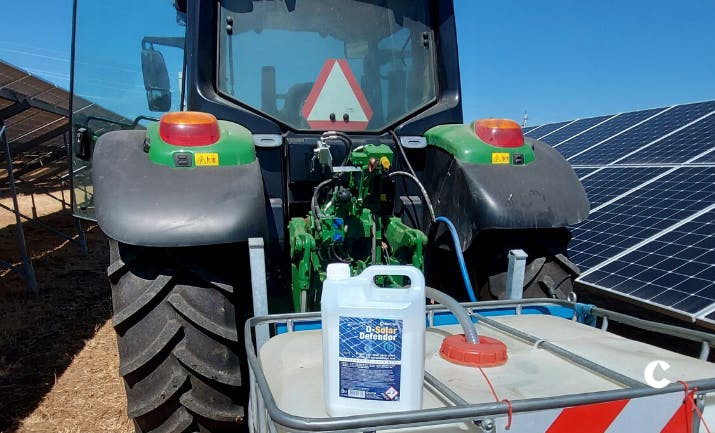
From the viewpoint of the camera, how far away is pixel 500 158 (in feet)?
8.43

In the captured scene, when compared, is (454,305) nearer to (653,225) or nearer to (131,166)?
(131,166)

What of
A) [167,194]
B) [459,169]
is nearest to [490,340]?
[459,169]

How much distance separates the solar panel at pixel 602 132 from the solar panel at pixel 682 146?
1.35 m

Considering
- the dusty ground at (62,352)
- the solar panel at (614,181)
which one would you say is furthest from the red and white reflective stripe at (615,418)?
the solar panel at (614,181)

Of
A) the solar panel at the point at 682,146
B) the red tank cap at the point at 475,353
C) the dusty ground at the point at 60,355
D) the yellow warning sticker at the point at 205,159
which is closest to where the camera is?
the red tank cap at the point at 475,353

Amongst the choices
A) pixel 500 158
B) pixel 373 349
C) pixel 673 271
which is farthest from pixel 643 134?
pixel 373 349

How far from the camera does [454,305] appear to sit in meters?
1.63

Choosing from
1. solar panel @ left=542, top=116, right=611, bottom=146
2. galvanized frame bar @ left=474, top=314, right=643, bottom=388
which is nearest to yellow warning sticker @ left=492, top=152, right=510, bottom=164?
galvanized frame bar @ left=474, top=314, right=643, bottom=388

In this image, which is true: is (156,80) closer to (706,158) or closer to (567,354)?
(567,354)

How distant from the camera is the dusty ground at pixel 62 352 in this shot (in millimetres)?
3197

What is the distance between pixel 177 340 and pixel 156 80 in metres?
1.96

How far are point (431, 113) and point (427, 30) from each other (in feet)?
1.59

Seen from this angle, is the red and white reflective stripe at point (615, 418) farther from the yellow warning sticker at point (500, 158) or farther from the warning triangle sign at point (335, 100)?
the warning triangle sign at point (335, 100)

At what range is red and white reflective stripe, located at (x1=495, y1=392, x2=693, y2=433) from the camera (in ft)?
4.02
